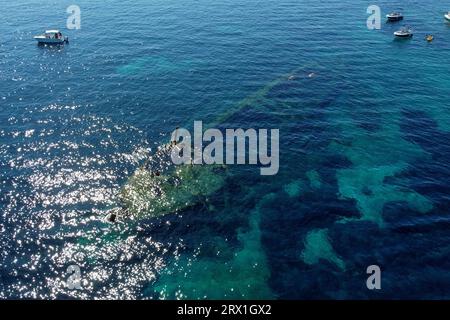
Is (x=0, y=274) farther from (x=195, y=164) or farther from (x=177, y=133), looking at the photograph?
(x=177, y=133)

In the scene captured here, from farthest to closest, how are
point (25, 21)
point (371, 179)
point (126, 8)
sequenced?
point (126, 8) < point (25, 21) < point (371, 179)

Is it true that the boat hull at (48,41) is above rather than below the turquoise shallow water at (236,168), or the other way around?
above

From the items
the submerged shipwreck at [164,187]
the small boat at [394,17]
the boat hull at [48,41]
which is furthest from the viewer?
the small boat at [394,17]

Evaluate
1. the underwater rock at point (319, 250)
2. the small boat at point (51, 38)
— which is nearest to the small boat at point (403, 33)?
the underwater rock at point (319, 250)

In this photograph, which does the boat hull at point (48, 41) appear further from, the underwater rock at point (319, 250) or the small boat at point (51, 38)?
the underwater rock at point (319, 250)

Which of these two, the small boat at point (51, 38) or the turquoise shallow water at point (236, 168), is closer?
the turquoise shallow water at point (236, 168)

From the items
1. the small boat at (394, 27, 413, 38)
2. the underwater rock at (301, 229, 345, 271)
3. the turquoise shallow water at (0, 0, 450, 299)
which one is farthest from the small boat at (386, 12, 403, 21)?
the underwater rock at (301, 229, 345, 271)
